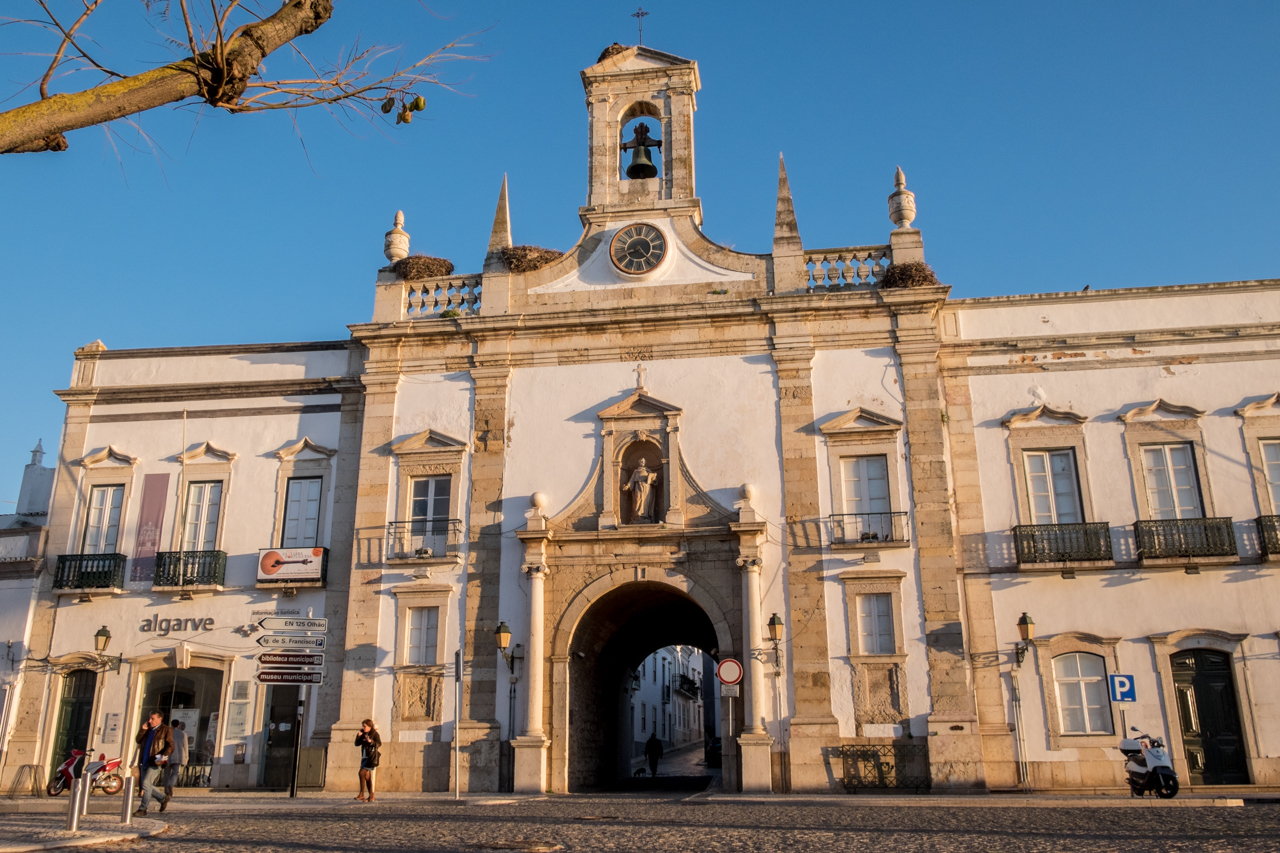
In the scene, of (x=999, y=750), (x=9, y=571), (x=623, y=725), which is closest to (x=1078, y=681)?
(x=999, y=750)

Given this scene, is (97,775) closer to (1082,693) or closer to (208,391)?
(208,391)

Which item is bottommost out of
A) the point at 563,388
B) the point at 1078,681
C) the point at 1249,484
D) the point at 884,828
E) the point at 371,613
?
the point at 884,828

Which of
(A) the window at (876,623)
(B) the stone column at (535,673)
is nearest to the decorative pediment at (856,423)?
(A) the window at (876,623)

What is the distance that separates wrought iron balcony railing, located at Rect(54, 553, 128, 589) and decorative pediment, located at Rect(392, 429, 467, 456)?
5.66 metres

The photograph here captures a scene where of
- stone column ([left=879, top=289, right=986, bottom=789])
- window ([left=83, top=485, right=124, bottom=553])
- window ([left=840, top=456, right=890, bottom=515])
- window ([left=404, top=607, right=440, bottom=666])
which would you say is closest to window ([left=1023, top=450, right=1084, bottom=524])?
stone column ([left=879, top=289, right=986, bottom=789])

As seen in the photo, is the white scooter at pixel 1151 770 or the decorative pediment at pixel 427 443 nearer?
the white scooter at pixel 1151 770

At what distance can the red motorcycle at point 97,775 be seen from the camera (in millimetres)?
17422

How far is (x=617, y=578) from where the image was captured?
18.1m

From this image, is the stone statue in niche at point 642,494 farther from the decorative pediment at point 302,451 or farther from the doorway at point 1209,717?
the doorway at point 1209,717

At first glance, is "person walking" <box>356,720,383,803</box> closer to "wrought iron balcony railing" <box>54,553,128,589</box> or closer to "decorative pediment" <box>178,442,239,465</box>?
"wrought iron balcony railing" <box>54,553,128,589</box>

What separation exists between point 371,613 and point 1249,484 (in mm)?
15098

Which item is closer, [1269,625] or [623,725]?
[1269,625]

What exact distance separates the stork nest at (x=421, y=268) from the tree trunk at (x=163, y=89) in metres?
15.1

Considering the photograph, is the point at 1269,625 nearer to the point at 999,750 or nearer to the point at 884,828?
the point at 999,750
